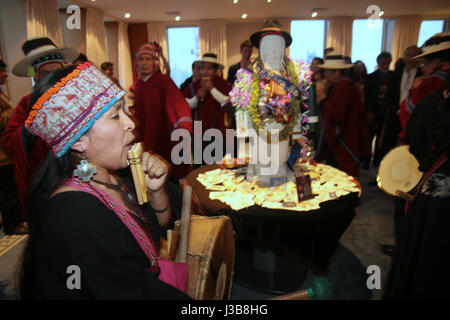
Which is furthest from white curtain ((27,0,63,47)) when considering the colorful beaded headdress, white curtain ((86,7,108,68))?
the colorful beaded headdress

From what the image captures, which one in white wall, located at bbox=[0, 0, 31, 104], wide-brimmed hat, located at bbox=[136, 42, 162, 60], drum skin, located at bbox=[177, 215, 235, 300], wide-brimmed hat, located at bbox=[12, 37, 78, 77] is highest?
white wall, located at bbox=[0, 0, 31, 104]

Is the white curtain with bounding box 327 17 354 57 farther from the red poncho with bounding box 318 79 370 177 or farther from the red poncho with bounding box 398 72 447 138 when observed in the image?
the red poncho with bounding box 398 72 447 138

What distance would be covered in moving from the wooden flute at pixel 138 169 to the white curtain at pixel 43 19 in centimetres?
607

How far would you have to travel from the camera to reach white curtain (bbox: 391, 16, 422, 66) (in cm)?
1070

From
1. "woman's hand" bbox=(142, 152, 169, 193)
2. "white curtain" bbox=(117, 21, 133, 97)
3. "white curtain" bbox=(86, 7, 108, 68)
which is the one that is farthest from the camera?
"white curtain" bbox=(117, 21, 133, 97)

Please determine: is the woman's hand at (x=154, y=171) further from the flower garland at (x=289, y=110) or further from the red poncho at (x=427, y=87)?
the red poncho at (x=427, y=87)

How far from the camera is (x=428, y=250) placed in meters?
1.54

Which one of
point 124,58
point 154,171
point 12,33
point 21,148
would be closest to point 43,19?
point 12,33

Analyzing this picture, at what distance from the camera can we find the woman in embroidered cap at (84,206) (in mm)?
804

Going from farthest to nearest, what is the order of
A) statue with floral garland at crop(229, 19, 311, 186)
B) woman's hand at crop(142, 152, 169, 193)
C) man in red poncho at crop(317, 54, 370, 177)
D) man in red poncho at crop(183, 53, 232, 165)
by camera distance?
man in red poncho at crop(183, 53, 232, 165), man in red poncho at crop(317, 54, 370, 177), statue with floral garland at crop(229, 19, 311, 186), woman's hand at crop(142, 152, 169, 193)

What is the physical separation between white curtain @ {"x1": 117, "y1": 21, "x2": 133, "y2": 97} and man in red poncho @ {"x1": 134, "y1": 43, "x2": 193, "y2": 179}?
740cm

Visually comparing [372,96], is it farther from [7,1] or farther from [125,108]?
[7,1]

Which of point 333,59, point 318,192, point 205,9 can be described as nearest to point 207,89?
point 333,59

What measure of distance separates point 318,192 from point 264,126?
620 millimetres
